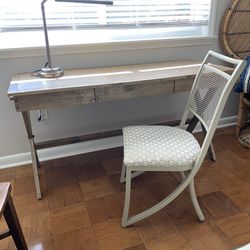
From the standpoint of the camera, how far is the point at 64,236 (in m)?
1.37

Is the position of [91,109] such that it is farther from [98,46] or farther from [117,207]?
[117,207]

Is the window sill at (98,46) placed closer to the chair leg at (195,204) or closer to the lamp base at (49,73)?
the lamp base at (49,73)

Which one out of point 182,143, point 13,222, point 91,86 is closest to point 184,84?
point 182,143

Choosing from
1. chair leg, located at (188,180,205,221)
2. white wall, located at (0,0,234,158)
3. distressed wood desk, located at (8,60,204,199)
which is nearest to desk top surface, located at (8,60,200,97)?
distressed wood desk, located at (8,60,204,199)

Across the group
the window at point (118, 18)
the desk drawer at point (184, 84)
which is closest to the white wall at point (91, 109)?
the window at point (118, 18)

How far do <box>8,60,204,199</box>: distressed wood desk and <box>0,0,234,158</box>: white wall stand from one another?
139 millimetres

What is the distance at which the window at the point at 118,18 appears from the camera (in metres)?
1.75

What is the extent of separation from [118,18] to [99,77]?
606 mm

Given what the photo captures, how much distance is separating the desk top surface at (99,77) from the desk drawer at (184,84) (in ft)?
0.09

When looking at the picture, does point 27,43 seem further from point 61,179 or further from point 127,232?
point 127,232

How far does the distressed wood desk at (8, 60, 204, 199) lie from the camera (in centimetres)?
141

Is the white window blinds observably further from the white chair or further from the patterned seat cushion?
the patterned seat cushion

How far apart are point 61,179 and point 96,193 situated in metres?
0.31

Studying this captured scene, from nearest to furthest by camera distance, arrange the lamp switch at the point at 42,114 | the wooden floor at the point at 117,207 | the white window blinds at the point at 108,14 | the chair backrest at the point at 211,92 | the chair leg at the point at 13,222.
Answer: the chair leg at the point at 13,222
the chair backrest at the point at 211,92
the wooden floor at the point at 117,207
the white window blinds at the point at 108,14
the lamp switch at the point at 42,114
